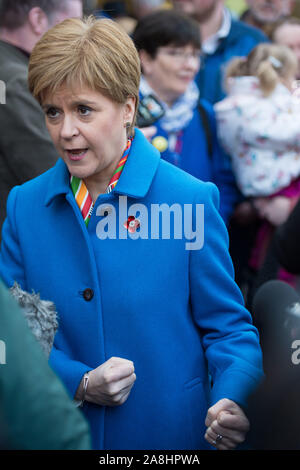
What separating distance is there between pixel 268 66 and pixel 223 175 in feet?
1.96

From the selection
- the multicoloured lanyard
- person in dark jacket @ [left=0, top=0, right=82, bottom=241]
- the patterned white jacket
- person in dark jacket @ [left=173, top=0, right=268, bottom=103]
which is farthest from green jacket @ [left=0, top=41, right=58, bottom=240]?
person in dark jacket @ [left=173, top=0, right=268, bottom=103]

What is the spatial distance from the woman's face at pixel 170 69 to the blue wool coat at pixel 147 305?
169 centimetres

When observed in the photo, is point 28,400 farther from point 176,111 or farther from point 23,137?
point 176,111

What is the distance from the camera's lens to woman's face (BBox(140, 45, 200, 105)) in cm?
371

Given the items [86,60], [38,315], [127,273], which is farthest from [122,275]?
[86,60]

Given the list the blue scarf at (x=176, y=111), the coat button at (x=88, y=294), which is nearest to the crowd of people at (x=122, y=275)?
the coat button at (x=88, y=294)

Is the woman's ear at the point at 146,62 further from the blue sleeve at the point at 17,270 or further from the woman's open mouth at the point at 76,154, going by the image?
the woman's open mouth at the point at 76,154

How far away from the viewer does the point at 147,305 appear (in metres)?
2.02

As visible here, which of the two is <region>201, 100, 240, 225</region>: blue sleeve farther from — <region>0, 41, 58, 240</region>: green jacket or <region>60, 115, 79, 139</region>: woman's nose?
<region>60, 115, 79, 139</region>: woman's nose

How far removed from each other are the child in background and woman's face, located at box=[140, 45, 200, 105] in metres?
0.23

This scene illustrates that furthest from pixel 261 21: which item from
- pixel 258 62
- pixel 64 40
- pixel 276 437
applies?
pixel 276 437

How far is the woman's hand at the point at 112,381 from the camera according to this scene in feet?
6.30
